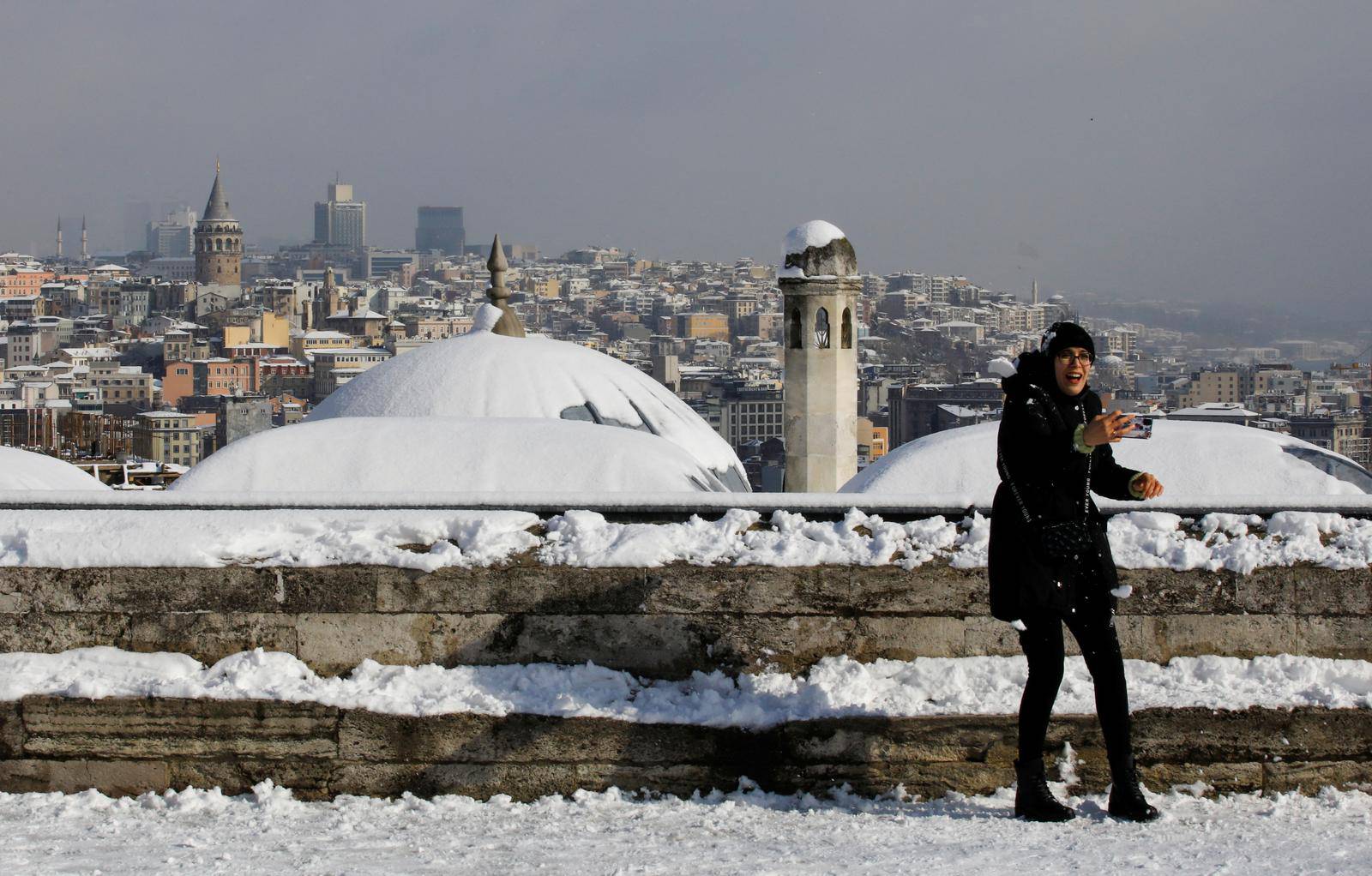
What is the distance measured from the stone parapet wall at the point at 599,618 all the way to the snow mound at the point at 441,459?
2.62m

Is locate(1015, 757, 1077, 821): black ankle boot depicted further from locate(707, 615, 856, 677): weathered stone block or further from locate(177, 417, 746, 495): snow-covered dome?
locate(177, 417, 746, 495): snow-covered dome

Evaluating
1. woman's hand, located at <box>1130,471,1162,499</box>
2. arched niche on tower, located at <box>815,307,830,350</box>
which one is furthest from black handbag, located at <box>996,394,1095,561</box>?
arched niche on tower, located at <box>815,307,830,350</box>

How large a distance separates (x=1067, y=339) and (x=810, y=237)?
11.2m

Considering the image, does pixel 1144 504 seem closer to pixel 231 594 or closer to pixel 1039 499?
pixel 1039 499

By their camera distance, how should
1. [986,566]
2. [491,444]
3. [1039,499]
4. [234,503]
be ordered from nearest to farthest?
[1039,499], [986,566], [234,503], [491,444]

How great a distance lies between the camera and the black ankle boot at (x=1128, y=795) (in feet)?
12.9

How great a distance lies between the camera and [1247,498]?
181 inches

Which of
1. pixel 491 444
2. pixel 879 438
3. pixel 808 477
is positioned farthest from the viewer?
pixel 879 438

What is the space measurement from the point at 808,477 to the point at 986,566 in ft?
36.1

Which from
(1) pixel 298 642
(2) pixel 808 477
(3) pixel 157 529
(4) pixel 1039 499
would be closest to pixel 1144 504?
(4) pixel 1039 499

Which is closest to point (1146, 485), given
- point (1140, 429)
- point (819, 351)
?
point (1140, 429)

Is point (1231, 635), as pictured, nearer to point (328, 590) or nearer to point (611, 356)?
point (328, 590)

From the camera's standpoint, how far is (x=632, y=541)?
4.48 meters

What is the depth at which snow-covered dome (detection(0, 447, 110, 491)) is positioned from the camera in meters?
9.68
